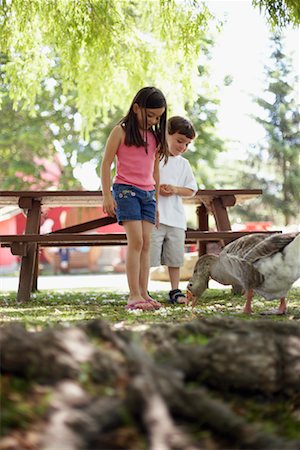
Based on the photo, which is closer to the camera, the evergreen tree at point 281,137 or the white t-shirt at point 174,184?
the white t-shirt at point 174,184

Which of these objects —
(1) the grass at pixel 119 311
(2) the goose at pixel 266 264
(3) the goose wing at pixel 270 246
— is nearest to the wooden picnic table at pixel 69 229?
(1) the grass at pixel 119 311

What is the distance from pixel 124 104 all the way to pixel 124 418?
36.6 ft

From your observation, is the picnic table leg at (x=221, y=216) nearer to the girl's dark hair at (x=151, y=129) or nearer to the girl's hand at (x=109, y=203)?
the girl's dark hair at (x=151, y=129)

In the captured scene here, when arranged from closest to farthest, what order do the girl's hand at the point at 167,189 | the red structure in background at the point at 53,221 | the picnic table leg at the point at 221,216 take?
the girl's hand at the point at 167,189 < the picnic table leg at the point at 221,216 < the red structure in background at the point at 53,221

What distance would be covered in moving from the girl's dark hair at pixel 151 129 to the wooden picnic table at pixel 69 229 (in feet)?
3.58

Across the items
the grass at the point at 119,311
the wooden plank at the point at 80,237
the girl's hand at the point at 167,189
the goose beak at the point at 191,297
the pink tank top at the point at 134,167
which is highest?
the pink tank top at the point at 134,167

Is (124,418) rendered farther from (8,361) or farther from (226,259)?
(226,259)

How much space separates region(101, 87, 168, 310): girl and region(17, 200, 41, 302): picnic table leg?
1.42m

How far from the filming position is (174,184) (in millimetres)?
7340

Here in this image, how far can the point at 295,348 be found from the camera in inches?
96.3

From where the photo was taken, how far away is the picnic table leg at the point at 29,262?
7145mm

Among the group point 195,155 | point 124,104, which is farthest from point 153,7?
point 195,155

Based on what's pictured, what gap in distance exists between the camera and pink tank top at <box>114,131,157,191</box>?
606 cm

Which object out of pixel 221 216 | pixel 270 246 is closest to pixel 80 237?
pixel 221 216
